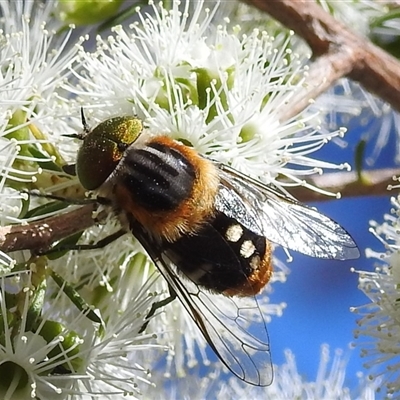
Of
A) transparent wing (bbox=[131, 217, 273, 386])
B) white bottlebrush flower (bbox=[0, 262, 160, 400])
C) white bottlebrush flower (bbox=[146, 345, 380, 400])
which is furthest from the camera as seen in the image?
white bottlebrush flower (bbox=[146, 345, 380, 400])

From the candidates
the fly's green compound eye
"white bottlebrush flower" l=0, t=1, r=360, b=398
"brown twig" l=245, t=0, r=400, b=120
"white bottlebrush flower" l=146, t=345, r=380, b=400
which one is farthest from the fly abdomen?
"white bottlebrush flower" l=146, t=345, r=380, b=400

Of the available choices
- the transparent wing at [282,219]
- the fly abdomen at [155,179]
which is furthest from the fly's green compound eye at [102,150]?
the transparent wing at [282,219]

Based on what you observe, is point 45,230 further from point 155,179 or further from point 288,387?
point 288,387

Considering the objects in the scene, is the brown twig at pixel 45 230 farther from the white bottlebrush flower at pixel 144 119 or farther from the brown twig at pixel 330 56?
the brown twig at pixel 330 56

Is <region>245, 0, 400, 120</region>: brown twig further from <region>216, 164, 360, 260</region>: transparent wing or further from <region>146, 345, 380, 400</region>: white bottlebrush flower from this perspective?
<region>146, 345, 380, 400</region>: white bottlebrush flower

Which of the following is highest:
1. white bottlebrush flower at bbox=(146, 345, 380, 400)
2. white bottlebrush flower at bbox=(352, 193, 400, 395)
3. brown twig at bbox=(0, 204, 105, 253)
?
brown twig at bbox=(0, 204, 105, 253)

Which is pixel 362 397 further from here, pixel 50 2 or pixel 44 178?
pixel 50 2
